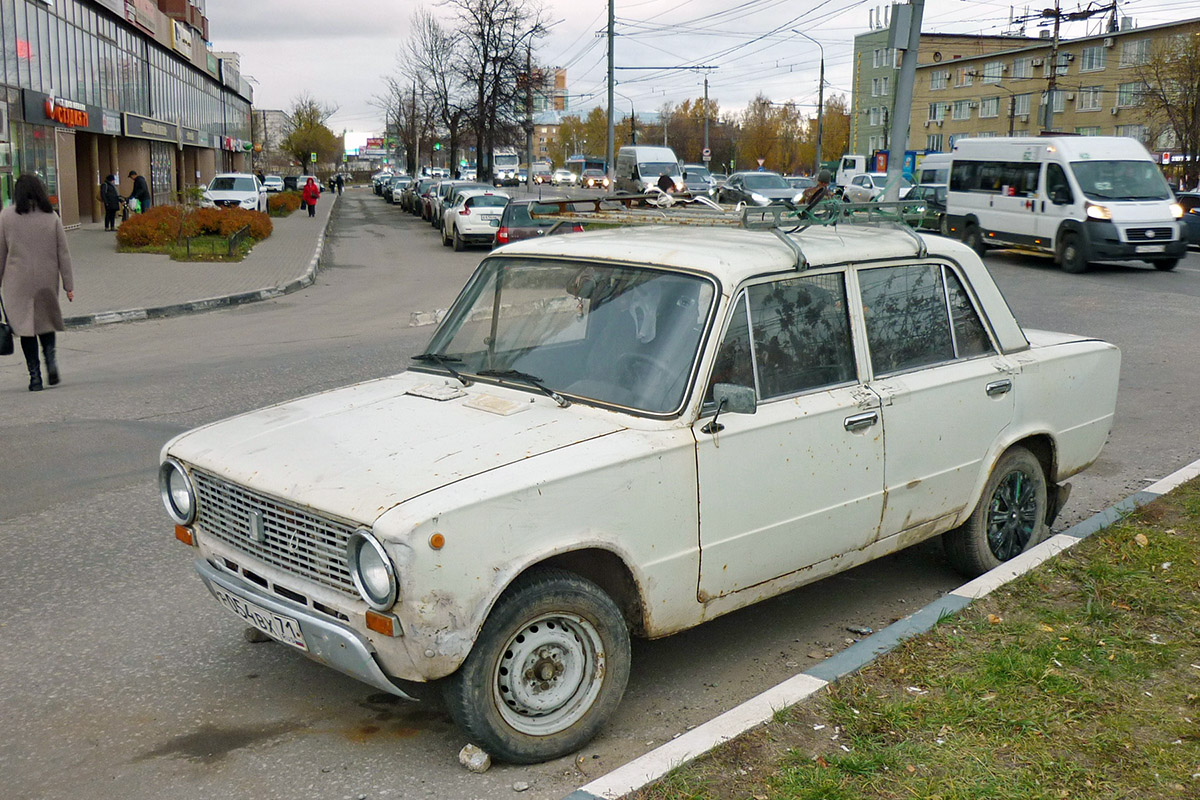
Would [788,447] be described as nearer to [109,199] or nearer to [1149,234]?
[1149,234]

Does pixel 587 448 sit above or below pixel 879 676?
above

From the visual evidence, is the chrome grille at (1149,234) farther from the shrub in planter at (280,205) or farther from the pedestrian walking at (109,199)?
the shrub in planter at (280,205)

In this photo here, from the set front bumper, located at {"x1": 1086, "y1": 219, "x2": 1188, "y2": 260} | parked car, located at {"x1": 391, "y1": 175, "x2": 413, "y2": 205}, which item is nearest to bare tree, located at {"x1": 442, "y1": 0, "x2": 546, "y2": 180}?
parked car, located at {"x1": 391, "y1": 175, "x2": 413, "y2": 205}

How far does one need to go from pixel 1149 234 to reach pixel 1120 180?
1.27m

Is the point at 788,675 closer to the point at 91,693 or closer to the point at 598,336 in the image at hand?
the point at 598,336

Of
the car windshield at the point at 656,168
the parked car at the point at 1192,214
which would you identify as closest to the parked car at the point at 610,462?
the parked car at the point at 1192,214

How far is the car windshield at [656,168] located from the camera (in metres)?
45.4

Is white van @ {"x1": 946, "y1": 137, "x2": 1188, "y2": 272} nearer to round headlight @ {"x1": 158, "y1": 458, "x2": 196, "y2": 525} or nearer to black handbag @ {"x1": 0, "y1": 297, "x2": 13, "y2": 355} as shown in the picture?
black handbag @ {"x1": 0, "y1": 297, "x2": 13, "y2": 355}

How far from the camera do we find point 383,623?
3.25m

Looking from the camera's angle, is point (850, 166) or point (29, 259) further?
point (850, 166)

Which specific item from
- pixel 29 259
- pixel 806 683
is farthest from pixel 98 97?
pixel 806 683

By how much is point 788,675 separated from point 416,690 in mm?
1544

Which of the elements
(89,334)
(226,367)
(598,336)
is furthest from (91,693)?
(89,334)

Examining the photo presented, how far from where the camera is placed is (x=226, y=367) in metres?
11.0
